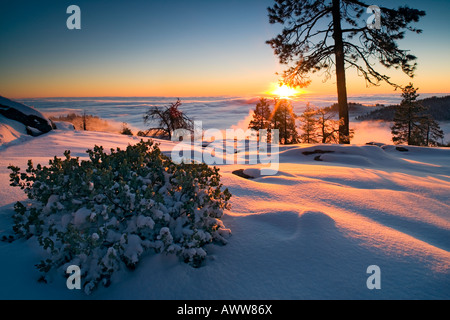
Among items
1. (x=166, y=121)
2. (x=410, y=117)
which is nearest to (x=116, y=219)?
(x=166, y=121)

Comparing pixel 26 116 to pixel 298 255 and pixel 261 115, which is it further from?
pixel 261 115

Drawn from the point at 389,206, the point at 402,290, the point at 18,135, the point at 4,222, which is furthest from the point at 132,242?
the point at 18,135

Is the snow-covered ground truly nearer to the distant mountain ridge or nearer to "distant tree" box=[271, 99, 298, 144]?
"distant tree" box=[271, 99, 298, 144]

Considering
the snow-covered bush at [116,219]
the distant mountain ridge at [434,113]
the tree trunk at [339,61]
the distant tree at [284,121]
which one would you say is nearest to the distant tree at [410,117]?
the distant tree at [284,121]

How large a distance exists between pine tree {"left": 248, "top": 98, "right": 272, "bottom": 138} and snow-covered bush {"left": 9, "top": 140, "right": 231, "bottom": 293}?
26420mm

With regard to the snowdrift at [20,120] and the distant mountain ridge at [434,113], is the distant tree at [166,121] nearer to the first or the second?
the snowdrift at [20,120]

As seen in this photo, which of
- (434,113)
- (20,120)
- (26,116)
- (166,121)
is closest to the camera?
(20,120)

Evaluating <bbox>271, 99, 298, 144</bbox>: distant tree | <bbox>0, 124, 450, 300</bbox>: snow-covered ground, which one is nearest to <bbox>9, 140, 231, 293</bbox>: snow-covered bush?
<bbox>0, 124, 450, 300</bbox>: snow-covered ground

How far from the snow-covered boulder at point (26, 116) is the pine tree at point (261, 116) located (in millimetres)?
22065

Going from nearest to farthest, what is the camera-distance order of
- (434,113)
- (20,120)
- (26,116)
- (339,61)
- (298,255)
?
(298,255) → (20,120) → (26,116) → (339,61) → (434,113)

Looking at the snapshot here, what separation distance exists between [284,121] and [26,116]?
22146 millimetres

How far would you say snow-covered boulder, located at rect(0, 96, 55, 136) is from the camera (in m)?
8.41

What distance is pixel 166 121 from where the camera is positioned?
15898 millimetres

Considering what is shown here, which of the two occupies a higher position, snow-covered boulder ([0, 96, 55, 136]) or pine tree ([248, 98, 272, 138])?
pine tree ([248, 98, 272, 138])
